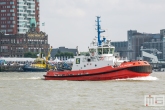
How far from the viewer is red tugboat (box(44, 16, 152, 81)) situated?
3752 inches

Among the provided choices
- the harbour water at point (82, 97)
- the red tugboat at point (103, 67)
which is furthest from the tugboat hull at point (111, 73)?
the harbour water at point (82, 97)

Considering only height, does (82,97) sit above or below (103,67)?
below

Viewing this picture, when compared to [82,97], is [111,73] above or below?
above

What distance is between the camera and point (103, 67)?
314ft

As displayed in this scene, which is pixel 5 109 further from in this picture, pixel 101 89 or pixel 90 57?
pixel 90 57

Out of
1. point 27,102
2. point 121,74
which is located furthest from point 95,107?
point 121,74

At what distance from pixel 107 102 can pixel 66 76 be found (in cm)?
3814

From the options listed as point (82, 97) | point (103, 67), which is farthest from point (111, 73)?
point (82, 97)

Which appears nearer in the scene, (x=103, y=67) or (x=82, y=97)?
(x=82, y=97)

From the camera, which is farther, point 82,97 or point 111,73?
point 111,73

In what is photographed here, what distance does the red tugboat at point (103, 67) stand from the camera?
95.3 metres

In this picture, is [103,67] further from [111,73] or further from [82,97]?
[82,97]

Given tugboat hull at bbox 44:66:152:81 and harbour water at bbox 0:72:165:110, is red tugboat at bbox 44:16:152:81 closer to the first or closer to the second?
tugboat hull at bbox 44:66:152:81

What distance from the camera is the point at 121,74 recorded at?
95.5 meters
